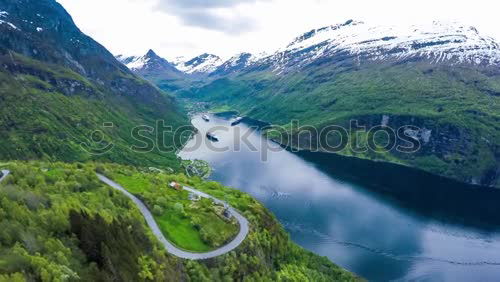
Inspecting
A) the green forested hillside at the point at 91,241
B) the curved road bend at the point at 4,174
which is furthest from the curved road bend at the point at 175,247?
the curved road bend at the point at 4,174

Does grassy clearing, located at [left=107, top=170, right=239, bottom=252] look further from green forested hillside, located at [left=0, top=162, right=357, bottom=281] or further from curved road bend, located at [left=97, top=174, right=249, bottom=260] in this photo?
green forested hillside, located at [left=0, top=162, right=357, bottom=281]

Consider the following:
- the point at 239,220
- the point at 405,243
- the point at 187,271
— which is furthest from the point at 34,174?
the point at 405,243

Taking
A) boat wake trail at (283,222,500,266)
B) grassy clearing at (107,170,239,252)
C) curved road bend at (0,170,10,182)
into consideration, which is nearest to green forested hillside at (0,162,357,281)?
curved road bend at (0,170,10,182)

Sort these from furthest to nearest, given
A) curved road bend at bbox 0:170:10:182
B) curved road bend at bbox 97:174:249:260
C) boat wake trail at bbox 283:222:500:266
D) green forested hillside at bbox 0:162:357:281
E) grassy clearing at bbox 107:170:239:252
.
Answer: boat wake trail at bbox 283:222:500:266 → grassy clearing at bbox 107:170:239:252 → curved road bend at bbox 97:174:249:260 → curved road bend at bbox 0:170:10:182 → green forested hillside at bbox 0:162:357:281

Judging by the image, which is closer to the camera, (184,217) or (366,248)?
(184,217)

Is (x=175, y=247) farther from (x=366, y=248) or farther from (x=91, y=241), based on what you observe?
(x=366, y=248)

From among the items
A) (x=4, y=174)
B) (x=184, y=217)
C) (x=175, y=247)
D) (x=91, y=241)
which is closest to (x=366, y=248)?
(x=184, y=217)

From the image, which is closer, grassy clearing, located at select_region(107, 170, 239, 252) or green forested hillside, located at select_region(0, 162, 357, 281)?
green forested hillside, located at select_region(0, 162, 357, 281)

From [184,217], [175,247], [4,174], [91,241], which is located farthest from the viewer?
A: [184,217]

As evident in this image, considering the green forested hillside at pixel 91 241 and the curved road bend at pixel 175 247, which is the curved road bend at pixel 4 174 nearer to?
the green forested hillside at pixel 91 241

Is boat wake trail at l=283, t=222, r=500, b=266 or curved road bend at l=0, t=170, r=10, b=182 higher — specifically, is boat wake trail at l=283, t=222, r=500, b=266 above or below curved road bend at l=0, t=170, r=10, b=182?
below

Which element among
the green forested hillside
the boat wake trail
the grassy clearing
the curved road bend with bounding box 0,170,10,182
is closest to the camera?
the green forested hillside
